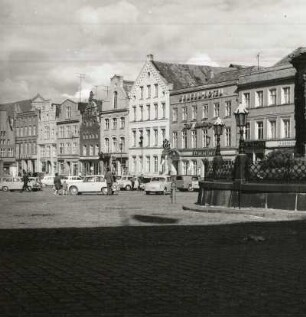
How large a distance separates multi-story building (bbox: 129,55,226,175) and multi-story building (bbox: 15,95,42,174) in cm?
2665

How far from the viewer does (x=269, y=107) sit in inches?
2464

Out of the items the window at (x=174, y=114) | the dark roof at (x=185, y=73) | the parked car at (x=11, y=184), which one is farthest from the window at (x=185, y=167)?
the parked car at (x=11, y=184)

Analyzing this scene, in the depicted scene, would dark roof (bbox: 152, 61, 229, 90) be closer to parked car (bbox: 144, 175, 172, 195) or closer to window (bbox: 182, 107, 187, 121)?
window (bbox: 182, 107, 187, 121)

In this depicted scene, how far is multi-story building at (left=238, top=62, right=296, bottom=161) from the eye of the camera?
6056 centimetres

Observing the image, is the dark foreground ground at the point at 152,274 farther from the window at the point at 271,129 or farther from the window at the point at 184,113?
the window at the point at 184,113

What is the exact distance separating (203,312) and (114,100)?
82.0m

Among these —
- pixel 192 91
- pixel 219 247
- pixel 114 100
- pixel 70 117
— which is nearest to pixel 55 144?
pixel 70 117

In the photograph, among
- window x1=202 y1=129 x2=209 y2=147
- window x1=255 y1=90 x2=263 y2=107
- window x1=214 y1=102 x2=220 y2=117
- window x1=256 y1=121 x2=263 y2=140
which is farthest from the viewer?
window x1=202 y1=129 x2=209 y2=147

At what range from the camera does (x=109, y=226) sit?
17125 mm

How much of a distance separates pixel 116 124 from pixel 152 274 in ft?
257

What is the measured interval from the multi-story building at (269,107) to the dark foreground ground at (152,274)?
4746cm

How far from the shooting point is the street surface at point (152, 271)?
6.68 meters

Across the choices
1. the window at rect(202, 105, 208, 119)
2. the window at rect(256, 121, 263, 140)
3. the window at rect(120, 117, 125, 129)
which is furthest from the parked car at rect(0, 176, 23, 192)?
the window at rect(120, 117, 125, 129)

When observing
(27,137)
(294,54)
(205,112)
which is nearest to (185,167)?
(205,112)
